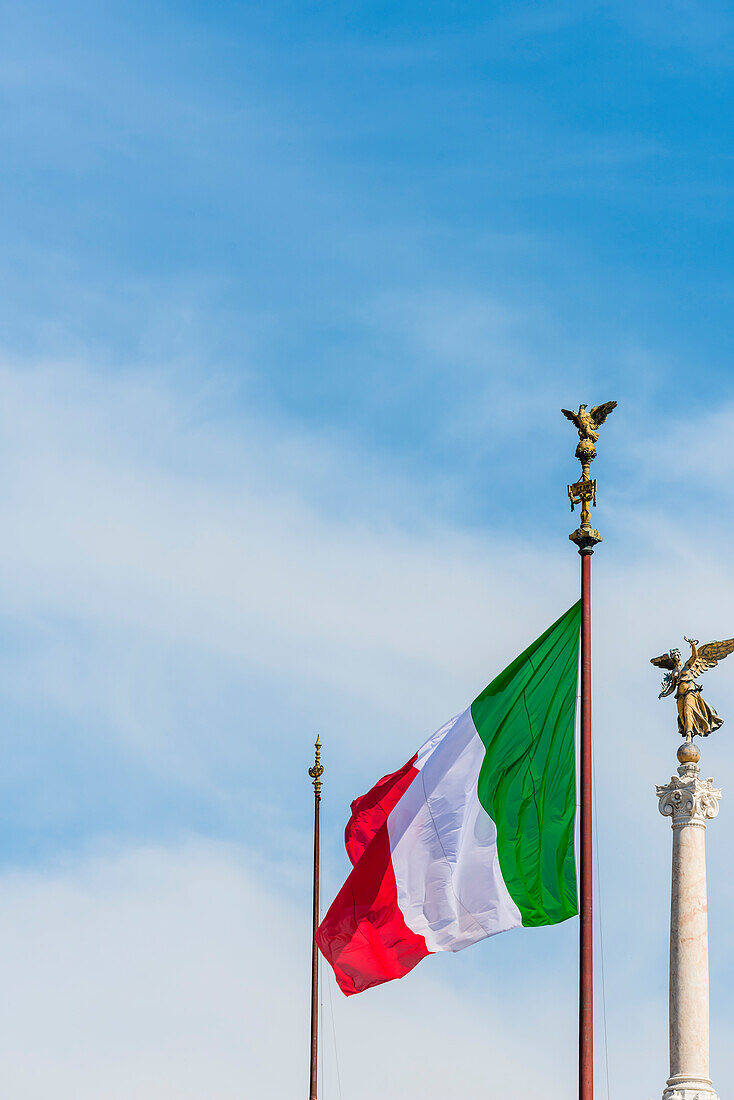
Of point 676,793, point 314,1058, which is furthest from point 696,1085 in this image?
point 314,1058

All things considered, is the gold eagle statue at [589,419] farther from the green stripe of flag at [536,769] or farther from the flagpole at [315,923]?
the flagpole at [315,923]

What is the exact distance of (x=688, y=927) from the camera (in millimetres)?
27016

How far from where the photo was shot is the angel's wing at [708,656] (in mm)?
28047

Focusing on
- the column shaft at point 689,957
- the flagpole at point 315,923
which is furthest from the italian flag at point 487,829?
the flagpole at point 315,923

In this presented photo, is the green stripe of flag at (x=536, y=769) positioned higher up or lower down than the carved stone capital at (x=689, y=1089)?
higher up

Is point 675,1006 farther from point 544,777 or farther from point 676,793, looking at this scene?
point 544,777

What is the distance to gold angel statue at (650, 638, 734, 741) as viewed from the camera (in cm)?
2791

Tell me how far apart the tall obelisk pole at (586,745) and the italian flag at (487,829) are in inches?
22.8

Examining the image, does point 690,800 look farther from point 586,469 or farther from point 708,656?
point 586,469

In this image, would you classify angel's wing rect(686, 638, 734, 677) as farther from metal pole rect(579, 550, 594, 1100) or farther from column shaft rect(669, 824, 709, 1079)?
metal pole rect(579, 550, 594, 1100)

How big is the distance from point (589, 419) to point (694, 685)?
7092 millimetres

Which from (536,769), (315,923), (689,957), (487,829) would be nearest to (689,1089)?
(689,957)

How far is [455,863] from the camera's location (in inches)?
886

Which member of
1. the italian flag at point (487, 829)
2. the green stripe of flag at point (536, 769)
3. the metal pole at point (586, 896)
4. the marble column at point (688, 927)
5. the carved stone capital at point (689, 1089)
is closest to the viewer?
the metal pole at point (586, 896)
